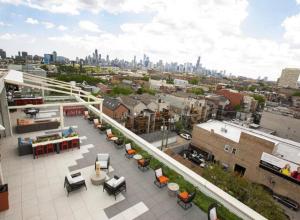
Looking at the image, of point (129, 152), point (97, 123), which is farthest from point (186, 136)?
point (129, 152)

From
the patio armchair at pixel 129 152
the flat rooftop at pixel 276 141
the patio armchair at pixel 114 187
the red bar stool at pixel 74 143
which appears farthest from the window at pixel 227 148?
the red bar stool at pixel 74 143

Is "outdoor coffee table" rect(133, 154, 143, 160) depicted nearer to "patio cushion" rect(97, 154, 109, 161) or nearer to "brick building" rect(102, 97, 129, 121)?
"patio cushion" rect(97, 154, 109, 161)

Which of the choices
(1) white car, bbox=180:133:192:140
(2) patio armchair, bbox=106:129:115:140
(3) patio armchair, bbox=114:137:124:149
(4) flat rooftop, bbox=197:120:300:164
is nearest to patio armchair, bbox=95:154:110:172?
(3) patio armchair, bbox=114:137:124:149

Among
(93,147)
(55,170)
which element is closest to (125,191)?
(55,170)

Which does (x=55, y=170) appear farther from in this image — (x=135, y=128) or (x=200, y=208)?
(x=135, y=128)

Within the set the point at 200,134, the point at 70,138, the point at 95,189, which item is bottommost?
the point at 200,134

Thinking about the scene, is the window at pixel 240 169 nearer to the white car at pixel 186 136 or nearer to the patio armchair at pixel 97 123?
the white car at pixel 186 136
